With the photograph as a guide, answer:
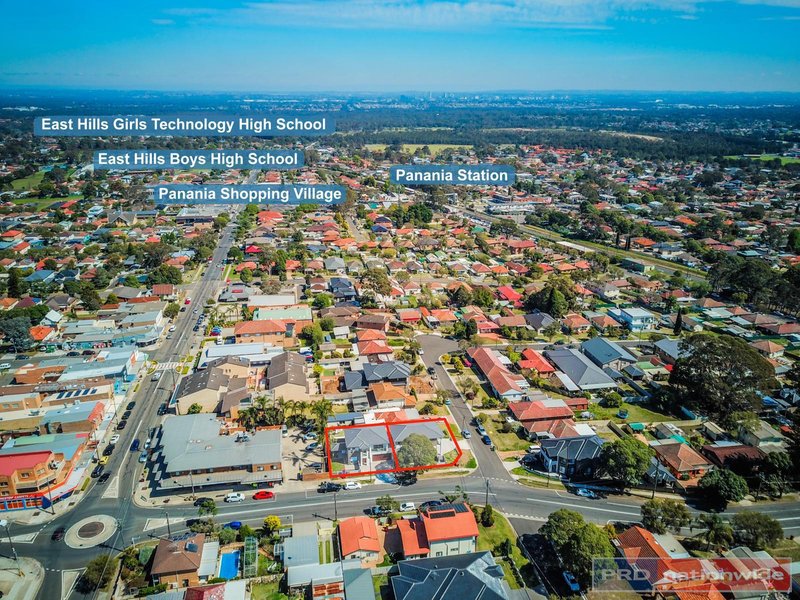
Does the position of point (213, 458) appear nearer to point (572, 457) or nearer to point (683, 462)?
point (572, 457)

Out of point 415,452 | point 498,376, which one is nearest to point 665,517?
point 415,452

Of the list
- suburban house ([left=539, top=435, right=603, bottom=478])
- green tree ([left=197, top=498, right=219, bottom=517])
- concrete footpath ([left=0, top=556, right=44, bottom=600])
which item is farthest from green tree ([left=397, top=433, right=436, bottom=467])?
concrete footpath ([left=0, top=556, right=44, bottom=600])

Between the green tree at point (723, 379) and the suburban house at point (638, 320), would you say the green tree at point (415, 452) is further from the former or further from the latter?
the suburban house at point (638, 320)

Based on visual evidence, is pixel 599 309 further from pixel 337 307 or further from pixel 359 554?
pixel 359 554

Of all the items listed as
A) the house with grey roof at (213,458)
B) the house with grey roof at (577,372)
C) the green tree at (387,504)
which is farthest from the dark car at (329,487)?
the house with grey roof at (577,372)

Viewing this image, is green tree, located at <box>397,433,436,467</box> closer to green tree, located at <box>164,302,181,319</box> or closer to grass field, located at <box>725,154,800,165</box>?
green tree, located at <box>164,302,181,319</box>
